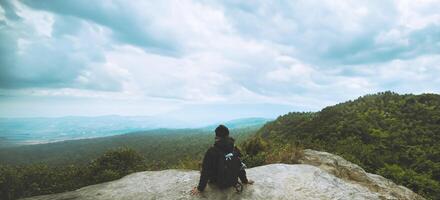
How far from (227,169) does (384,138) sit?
29.3 metres

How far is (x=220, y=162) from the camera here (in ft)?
31.0

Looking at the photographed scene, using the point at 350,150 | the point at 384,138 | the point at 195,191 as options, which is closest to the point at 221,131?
the point at 195,191

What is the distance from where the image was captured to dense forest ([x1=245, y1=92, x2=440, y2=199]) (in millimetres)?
22797

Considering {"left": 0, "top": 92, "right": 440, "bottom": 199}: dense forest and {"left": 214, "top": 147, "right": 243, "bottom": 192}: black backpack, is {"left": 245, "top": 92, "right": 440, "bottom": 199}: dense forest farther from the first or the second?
{"left": 214, "top": 147, "right": 243, "bottom": 192}: black backpack

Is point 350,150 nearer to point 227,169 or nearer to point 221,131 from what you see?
point 227,169

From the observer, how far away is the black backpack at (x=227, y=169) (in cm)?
943

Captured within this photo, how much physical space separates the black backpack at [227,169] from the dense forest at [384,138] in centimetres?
911

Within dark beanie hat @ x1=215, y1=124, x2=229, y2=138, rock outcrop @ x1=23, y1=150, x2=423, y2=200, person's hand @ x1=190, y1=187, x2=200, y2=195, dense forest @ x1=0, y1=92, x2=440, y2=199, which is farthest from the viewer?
dense forest @ x1=0, y1=92, x2=440, y2=199

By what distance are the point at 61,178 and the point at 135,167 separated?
508 cm

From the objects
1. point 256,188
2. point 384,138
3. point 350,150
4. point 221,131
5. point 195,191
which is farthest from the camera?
point 384,138

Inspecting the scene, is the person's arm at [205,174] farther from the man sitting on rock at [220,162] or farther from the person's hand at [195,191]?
the person's hand at [195,191]

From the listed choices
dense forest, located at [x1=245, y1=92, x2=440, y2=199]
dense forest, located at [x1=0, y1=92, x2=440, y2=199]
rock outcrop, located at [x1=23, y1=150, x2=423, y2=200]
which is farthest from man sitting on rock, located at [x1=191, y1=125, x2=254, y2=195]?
dense forest, located at [x1=245, y1=92, x2=440, y2=199]

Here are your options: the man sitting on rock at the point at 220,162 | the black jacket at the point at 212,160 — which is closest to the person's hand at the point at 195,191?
the man sitting on rock at the point at 220,162

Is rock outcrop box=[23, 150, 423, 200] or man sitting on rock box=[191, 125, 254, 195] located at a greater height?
man sitting on rock box=[191, 125, 254, 195]
